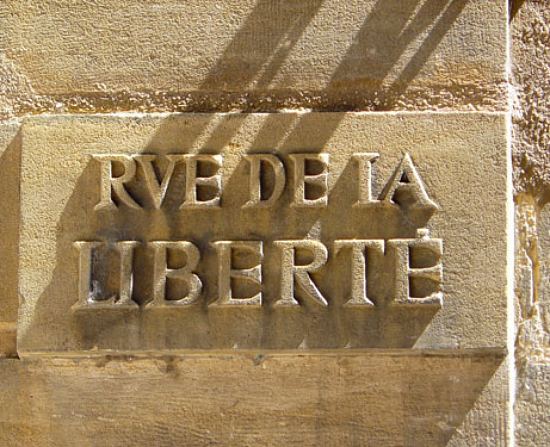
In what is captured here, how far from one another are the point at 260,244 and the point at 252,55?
0.66m

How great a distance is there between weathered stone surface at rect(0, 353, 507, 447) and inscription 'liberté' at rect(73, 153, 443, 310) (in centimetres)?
21

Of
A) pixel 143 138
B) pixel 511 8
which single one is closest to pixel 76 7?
pixel 143 138

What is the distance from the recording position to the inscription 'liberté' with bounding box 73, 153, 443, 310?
9.20 feet

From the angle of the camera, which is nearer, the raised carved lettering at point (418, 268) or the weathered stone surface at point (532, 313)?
the raised carved lettering at point (418, 268)

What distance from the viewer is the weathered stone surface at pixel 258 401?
2.80 metres

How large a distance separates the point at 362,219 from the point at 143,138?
30.8 inches

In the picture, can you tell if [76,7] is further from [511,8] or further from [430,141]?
[511,8]

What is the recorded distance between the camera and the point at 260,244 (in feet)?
9.30

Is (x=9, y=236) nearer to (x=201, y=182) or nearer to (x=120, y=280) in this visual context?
(x=120, y=280)

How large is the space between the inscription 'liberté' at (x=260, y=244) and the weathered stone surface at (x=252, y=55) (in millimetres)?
226

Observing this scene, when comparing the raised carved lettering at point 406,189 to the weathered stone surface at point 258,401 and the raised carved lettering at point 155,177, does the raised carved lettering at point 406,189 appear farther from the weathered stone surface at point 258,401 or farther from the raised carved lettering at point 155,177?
the raised carved lettering at point 155,177

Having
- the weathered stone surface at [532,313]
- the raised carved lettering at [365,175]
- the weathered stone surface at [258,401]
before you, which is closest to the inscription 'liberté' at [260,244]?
the raised carved lettering at [365,175]

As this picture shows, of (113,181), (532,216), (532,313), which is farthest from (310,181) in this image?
(532,313)

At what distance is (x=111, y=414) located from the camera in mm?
2865
